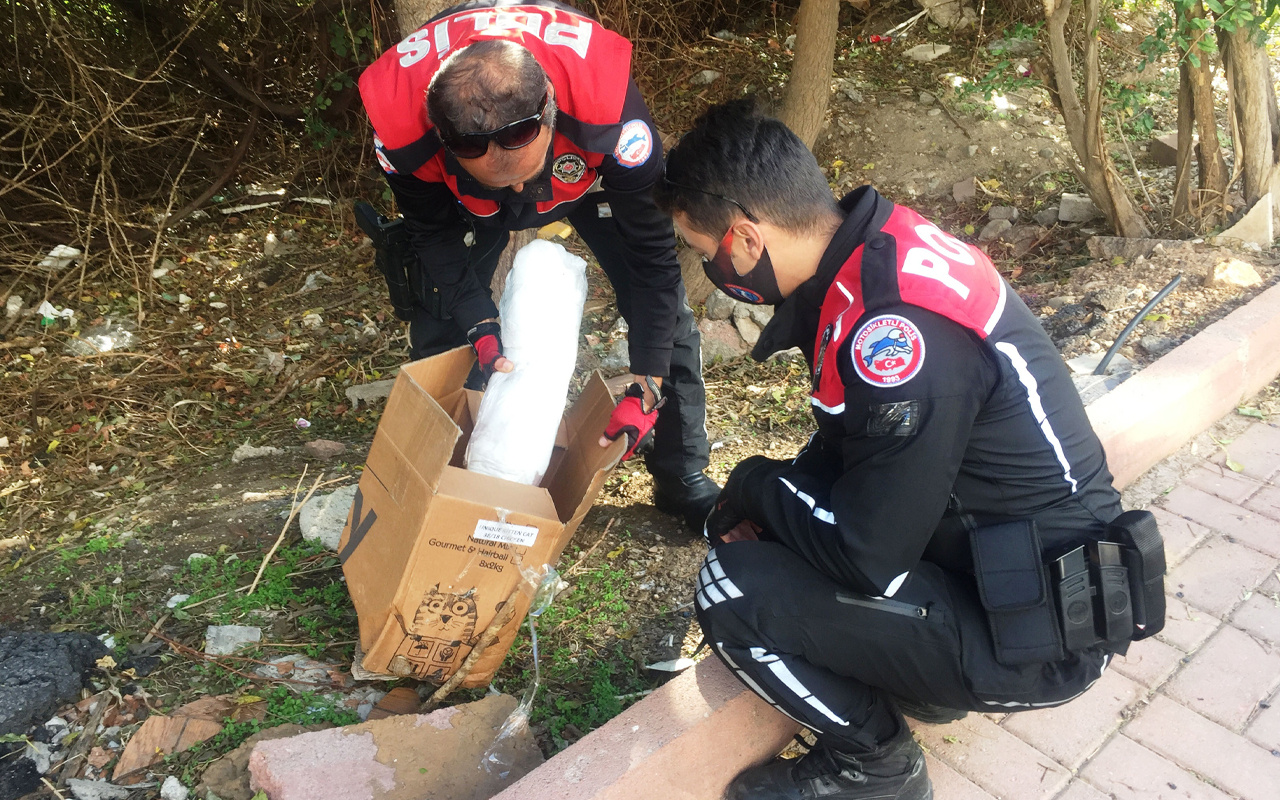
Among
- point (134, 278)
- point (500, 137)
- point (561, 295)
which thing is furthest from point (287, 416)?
point (500, 137)

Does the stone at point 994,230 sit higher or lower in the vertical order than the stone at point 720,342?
Answer: higher

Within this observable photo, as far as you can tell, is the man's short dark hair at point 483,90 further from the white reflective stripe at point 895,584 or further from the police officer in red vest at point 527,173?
the white reflective stripe at point 895,584

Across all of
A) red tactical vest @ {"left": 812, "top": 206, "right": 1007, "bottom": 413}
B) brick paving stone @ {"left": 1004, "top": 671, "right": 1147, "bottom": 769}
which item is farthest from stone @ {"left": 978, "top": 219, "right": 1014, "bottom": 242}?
red tactical vest @ {"left": 812, "top": 206, "right": 1007, "bottom": 413}

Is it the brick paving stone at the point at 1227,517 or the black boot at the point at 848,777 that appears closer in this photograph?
the black boot at the point at 848,777

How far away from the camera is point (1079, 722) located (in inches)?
81.0

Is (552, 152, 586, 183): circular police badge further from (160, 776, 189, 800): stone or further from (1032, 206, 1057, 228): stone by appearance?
(1032, 206, 1057, 228): stone

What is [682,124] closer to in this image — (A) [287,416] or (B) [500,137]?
(A) [287,416]

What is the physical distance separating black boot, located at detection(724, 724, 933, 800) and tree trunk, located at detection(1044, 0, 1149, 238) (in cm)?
333

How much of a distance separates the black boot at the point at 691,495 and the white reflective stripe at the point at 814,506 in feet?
3.26

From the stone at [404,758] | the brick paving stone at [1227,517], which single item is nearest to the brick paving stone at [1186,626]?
the brick paving stone at [1227,517]

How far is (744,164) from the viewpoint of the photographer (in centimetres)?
168

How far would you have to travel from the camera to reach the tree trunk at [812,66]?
4324mm

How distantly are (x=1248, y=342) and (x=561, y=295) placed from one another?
255 centimetres

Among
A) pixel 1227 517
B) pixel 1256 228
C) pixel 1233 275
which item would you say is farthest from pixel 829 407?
pixel 1256 228
